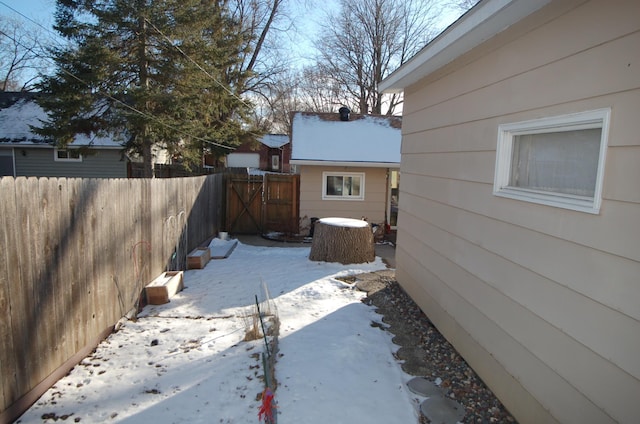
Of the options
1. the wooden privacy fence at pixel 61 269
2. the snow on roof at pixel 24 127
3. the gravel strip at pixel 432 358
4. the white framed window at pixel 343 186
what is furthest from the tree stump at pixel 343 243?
the snow on roof at pixel 24 127

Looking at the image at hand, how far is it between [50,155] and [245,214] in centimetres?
952

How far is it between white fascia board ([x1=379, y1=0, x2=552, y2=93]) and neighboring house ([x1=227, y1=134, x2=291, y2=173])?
30787mm

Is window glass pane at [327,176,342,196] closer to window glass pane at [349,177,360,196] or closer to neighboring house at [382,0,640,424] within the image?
window glass pane at [349,177,360,196]

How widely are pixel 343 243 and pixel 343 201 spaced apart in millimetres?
4196

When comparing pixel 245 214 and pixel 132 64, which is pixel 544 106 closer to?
pixel 245 214

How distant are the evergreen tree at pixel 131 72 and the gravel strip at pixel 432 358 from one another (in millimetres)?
9150

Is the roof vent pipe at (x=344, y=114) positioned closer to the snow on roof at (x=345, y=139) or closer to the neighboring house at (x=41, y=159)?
the snow on roof at (x=345, y=139)

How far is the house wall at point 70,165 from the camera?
15.0 m

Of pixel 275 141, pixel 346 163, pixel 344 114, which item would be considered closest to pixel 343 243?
pixel 346 163

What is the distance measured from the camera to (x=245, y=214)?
37.7 feet

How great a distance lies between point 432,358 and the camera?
3719 mm

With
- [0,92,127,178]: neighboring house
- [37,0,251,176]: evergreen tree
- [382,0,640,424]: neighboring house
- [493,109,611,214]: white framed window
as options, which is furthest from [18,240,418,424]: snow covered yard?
[0,92,127,178]: neighboring house

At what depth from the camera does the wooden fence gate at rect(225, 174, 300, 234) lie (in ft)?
37.5

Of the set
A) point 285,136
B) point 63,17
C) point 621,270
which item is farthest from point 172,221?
point 285,136
